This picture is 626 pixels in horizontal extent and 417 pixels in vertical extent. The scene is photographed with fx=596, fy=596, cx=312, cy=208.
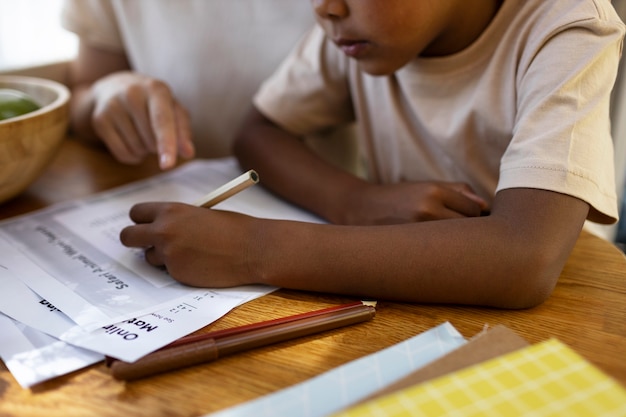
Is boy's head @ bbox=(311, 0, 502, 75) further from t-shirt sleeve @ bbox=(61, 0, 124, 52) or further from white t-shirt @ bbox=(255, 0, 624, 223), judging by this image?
t-shirt sleeve @ bbox=(61, 0, 124, 52)

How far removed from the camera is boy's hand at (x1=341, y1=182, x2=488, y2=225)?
2.00 feet

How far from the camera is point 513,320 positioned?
484mm

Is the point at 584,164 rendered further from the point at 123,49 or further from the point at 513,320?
the point at 123,49

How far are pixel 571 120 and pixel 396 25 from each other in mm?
199

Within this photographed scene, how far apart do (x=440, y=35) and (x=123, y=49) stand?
63 centimetres

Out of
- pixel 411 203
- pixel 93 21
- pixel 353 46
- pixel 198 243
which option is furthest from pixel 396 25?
pixel 93 21

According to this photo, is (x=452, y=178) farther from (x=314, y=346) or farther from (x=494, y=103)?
(x=314, y=346)

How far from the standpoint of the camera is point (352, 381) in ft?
1.29

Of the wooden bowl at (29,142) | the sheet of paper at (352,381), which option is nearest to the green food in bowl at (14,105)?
the wooden bowl at (29,142)

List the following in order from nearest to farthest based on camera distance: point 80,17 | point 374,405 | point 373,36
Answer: point 374,405 → point 373,36 → point 80,17

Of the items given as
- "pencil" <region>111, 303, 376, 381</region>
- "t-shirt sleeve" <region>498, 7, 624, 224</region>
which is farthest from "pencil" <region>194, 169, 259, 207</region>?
"t-shirt sleeve" <region>498, 7, 624, 224</region>

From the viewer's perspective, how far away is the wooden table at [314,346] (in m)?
0.39

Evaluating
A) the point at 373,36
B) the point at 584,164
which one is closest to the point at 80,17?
the point at 373,36

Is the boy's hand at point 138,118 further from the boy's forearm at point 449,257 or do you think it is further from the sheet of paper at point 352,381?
the sheet of paper at point 352,381
